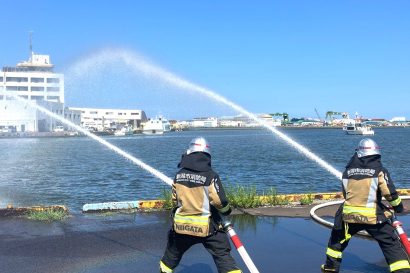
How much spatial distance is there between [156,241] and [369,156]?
13.1ft

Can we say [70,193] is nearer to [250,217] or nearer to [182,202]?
[250,217]

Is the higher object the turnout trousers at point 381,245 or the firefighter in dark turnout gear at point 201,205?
the firefighter in dark turnout gear at point 201,205

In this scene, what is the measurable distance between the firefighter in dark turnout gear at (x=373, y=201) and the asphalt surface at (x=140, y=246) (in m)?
0.89

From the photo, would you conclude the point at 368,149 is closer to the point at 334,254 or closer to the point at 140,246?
the point at 334,254

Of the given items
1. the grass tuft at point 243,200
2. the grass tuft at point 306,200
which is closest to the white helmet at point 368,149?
the grass tuft at point 243,200

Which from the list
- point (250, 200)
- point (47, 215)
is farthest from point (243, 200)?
point (47, 215)

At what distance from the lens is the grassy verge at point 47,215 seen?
985 cm

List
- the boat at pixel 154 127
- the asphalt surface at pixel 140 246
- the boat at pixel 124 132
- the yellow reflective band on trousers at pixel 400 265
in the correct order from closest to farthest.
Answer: the yellow reflective band on trousers at pixel 400 265 → the asphalt surface at pixel 140 246 → the boat at pixel 124 132 → the boat at pixel 154 127

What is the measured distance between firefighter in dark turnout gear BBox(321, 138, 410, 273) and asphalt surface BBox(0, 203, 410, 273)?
0.89 m

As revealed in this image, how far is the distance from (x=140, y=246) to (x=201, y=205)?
292 cm

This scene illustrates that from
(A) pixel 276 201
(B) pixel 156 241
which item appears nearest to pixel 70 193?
(A) pixel 276 201

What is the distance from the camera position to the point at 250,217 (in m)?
10.2

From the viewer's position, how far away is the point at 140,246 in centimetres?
793

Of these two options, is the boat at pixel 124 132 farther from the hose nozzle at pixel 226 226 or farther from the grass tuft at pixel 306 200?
the hose nozzle at pixel 226 226
